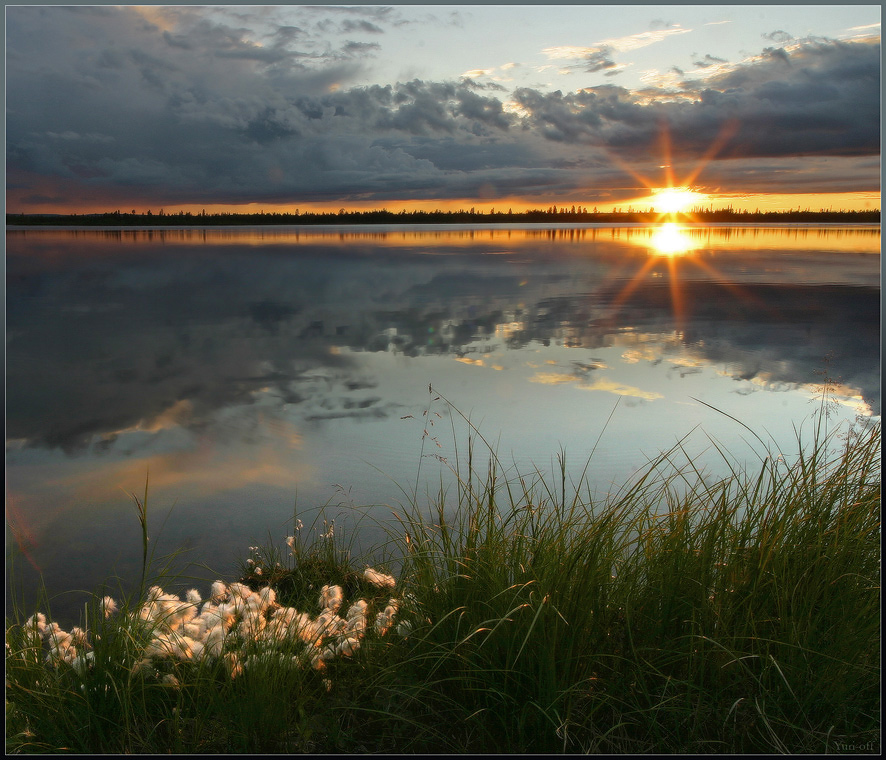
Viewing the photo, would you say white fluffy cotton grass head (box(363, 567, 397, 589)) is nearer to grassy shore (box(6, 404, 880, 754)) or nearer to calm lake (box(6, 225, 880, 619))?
grassy shore (box(6, 404, 880, 754))

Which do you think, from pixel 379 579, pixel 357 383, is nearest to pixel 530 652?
pixel 379 579

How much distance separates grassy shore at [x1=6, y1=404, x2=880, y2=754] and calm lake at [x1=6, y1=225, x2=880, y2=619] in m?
0.59

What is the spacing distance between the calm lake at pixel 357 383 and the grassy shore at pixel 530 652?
59cm

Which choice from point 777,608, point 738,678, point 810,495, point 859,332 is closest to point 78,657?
point 738,678

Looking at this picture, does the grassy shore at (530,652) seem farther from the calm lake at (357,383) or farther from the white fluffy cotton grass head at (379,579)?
the calm lake at (357,383)

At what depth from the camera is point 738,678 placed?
2604 mm

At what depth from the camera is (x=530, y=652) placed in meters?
2.48

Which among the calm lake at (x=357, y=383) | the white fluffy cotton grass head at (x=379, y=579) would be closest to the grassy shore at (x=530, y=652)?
the white fluffy cotton grass head at (x=379, y=579)

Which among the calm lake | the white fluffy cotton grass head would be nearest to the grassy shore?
the white fluffy cotton grass head

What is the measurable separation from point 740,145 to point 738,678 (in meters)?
4.96

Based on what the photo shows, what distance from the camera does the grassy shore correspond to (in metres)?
2.49

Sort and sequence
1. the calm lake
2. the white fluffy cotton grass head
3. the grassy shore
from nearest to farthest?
the grassy shore
the white fluffy cotton grass head
the calm lake

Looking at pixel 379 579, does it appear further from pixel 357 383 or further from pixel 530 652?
pixel 357 383

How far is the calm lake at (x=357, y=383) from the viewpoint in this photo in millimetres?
4359
